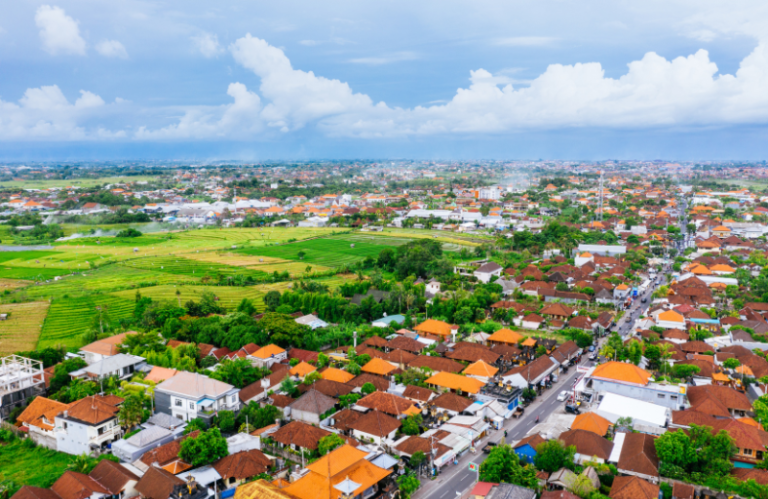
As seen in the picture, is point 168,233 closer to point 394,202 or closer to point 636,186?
point 394,202

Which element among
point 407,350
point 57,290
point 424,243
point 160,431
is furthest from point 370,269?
point 160,431

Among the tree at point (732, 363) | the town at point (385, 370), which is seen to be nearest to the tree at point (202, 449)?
the town at point (385, 370)

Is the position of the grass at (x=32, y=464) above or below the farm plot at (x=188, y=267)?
below

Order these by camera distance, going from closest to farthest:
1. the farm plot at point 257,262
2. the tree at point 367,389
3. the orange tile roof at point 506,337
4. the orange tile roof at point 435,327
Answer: the tree at point 367,389
the orange tile roof at point 506,337
the orange tile roof at point 435,327
the farm plot at point 257,262

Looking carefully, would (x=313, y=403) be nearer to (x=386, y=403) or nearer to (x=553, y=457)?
(x=386, y=403)

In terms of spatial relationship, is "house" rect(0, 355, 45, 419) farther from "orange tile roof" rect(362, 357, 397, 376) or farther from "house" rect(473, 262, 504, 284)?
"house" rect(473, 262, 504, 284)

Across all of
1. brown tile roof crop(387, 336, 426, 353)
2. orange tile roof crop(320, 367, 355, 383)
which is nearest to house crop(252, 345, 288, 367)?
orange tile roof crop(320, 367, 355, 383)

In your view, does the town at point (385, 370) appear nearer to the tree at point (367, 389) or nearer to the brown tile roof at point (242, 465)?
the brown tile roof at point (242, 465)
